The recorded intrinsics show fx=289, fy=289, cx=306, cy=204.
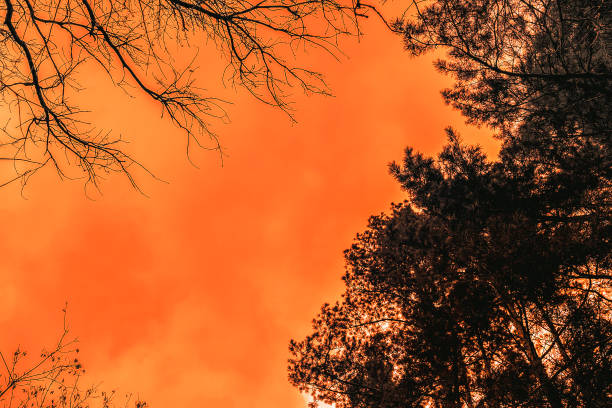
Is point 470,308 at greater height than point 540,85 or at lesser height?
lesser

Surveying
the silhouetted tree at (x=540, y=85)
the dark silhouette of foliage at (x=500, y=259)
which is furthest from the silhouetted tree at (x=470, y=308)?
the silhouetted tree at (x=540, y=85)

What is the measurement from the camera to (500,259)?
5965 millimetres

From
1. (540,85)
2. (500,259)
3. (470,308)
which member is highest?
(540,85)

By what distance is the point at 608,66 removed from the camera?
5.80 m

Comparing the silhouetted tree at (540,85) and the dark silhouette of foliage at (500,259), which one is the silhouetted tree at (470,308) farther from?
the silhouetted tree at (540,85)

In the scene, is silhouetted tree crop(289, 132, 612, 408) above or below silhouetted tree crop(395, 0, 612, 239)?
below

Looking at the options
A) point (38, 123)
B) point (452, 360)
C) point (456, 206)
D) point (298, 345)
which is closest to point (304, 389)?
point (298, 345)

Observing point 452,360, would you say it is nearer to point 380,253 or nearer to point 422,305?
point 422,305

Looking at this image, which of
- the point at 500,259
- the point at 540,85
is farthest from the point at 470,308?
the point at 540,85

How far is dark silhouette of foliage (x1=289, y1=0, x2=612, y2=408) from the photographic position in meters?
5.29

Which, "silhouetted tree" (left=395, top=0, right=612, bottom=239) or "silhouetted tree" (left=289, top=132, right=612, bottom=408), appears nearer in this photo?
"silhouetted tree" (left=395, top=0, right=612, bottom=239)

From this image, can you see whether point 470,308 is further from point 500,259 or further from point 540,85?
point 540,85

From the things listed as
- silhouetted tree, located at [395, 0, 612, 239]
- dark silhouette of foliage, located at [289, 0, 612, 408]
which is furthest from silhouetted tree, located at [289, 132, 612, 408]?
silhouetted tree, located at [395, 0, 612, 239]

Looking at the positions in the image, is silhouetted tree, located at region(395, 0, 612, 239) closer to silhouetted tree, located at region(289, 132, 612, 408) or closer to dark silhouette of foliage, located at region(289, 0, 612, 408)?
dark silhouette of foliage, located at region(289, 0, 612, 408)
